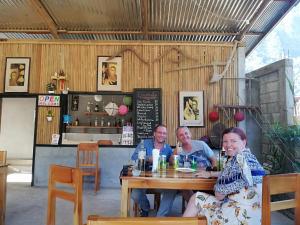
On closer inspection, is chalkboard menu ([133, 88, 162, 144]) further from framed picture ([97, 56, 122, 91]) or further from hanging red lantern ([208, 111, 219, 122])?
hanging red lantern ([208, 111, 219, 122])

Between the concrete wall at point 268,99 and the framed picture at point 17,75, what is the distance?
5.58 m

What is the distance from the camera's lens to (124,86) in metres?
7.05

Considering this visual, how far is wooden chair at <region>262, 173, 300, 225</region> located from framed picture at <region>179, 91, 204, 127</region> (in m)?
4.85

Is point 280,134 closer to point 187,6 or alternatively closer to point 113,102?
point 187,6

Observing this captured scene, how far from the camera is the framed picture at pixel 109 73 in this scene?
7043 mm

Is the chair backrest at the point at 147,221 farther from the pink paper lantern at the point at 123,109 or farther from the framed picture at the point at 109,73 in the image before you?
the framed picture at the point at 109,73

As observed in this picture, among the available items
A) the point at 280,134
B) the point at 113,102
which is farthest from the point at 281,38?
the point at 113,102

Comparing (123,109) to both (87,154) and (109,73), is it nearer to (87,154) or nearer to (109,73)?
(109,73)

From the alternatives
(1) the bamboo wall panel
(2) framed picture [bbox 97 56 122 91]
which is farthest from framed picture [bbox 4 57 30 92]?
(2) framed picture [bbox 97 56 122 91]

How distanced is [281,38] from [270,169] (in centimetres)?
544

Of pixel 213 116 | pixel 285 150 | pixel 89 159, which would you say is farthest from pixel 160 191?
pixel 213 116

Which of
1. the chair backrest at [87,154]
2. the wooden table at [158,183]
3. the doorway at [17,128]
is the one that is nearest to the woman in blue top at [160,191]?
the wooden table at [158,183]

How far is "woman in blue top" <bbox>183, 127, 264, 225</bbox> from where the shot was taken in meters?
2.28

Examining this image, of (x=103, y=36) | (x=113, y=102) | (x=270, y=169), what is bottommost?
(x=270, y=169)
